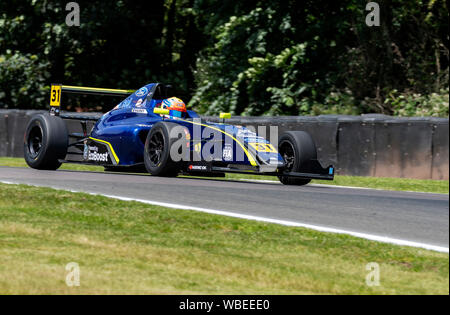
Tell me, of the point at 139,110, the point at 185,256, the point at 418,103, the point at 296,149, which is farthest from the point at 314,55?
the point at 185,256

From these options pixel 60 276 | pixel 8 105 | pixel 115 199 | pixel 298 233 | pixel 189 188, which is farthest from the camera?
pixel 8 105

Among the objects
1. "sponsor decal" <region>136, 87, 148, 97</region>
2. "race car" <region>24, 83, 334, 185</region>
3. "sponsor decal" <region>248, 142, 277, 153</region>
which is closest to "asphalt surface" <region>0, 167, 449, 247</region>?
"race car" <region>24, 83, 334, 185</region>

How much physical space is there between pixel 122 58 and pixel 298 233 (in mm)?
20062

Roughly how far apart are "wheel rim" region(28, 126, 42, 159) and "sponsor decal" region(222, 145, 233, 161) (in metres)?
4.20

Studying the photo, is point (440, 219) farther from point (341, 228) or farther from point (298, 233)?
point (298, 233)

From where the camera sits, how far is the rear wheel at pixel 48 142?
1304 cm

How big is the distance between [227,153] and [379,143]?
454 cm

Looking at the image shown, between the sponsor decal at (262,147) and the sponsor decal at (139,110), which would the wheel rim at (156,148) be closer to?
the sponsor decal at (139,110)

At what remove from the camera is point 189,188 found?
34.1ft

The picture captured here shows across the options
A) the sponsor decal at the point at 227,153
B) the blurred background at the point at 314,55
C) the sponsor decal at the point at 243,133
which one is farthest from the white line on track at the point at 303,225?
the blurred background at the point at 314,55

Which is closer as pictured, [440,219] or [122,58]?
[440,219]

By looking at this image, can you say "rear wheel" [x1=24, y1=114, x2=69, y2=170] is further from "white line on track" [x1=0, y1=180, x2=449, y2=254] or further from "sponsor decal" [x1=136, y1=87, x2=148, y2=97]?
"white line on track" [x1=0, y1=180, x2=449, y2=254]

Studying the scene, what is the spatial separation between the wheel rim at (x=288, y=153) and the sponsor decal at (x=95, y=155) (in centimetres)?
315
